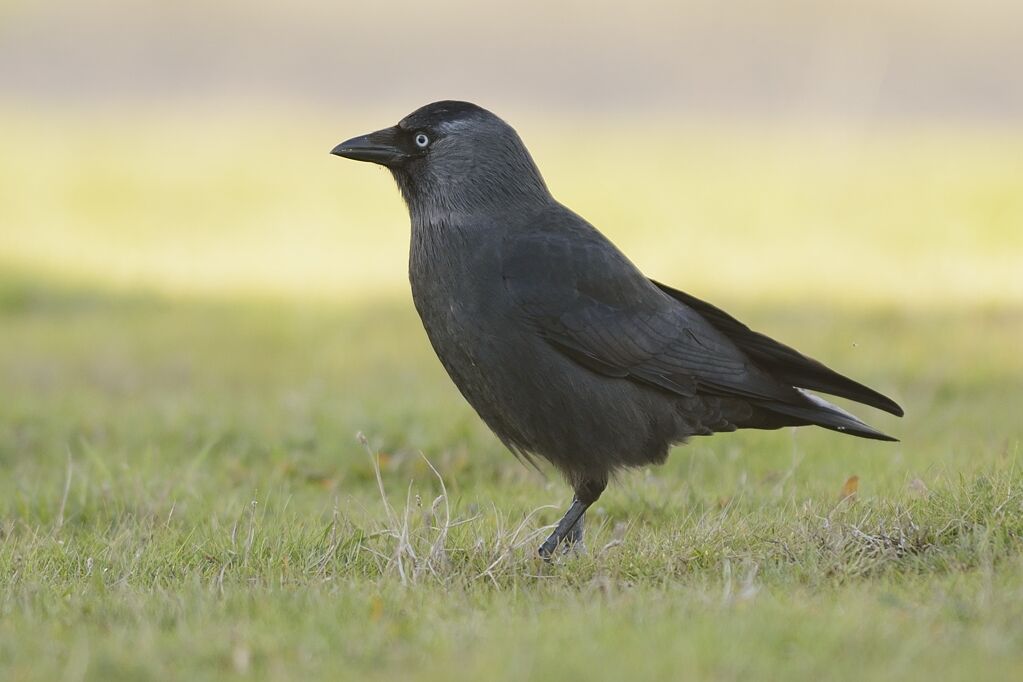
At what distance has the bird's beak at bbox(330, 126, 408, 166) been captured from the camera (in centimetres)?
583

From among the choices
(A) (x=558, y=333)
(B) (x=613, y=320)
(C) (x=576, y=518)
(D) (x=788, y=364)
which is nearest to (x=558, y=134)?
(D) (x=788, y=364)

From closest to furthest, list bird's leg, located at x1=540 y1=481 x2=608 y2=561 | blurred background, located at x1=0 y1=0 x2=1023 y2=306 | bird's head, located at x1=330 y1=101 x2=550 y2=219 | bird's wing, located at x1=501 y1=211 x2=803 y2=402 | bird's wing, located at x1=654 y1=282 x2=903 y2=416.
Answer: bird's leg, located at x1=540 y1=481 x2=608 y2=561 < bird's wing, located at x1=501 y1=211 x2=803 y2=402 < bird's wing, located at x1=654 y1=282 x2=903 y2=416 < bird's head, located at x1=330 y1=101 x2=550 y2=219 < blurred background, located at x1=0 y1=0 x2=1023 y2=306

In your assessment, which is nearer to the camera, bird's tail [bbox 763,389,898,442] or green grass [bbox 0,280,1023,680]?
green grass [bbox 0,280,1023,680]

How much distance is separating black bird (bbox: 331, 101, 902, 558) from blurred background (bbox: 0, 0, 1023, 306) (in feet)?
16.4

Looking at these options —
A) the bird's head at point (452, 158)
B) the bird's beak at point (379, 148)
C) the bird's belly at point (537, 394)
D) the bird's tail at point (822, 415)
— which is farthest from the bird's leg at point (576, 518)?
the bird's beak at point (379, 148)

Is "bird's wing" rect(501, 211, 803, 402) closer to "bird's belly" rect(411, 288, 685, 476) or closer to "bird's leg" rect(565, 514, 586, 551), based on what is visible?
"bird's belly" rect(411, 288, 685, 476)

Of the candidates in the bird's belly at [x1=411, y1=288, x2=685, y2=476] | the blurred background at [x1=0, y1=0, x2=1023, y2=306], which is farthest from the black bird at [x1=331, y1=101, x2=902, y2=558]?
the blurred background at [x1=0, y1=0, x2=1023, y2=306]

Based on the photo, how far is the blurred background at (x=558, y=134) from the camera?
41.7 feet

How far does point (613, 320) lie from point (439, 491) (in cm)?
161

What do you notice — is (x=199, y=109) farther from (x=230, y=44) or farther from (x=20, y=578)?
(x=20, y=578)

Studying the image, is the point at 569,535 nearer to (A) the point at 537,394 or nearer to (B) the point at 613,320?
(A) the point at 537,394

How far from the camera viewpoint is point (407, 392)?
825 cm

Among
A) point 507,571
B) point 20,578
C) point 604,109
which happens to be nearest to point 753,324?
point 507,571

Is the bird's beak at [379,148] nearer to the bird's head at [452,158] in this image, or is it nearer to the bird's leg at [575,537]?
the bird's head at [452,158]
